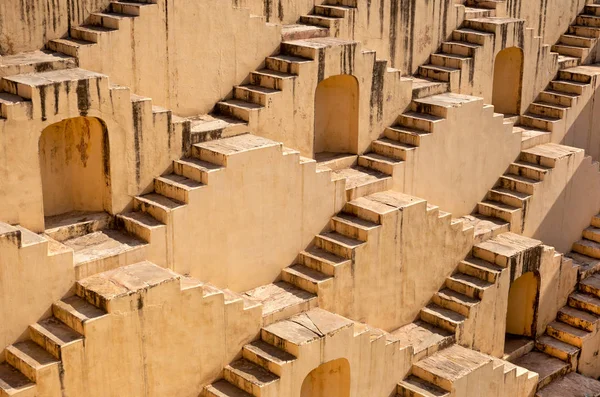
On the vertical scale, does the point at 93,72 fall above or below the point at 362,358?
above

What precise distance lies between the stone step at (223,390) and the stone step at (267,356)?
416 mm

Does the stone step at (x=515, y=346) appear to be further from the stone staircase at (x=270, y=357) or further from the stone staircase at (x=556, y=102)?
the stone staircase at (x=270, y=357)

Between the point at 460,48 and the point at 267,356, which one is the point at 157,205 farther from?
the point at 460,48

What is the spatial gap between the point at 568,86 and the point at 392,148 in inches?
218

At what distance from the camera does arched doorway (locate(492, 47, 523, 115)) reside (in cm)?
2033

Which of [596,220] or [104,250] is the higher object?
[104,250]

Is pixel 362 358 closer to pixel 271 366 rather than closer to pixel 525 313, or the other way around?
pixel 271 366


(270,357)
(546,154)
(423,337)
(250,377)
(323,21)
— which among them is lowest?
(423,337)

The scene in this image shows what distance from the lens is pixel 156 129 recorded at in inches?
552

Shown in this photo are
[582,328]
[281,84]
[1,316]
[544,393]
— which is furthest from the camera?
[582,328]

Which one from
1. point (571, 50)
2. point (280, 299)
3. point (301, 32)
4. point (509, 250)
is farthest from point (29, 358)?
point (571, 50)

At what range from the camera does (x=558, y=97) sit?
20.7 m

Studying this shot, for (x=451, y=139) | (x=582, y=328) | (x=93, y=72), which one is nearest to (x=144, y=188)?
(x=93, y=72)

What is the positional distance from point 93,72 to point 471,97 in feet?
23.4
